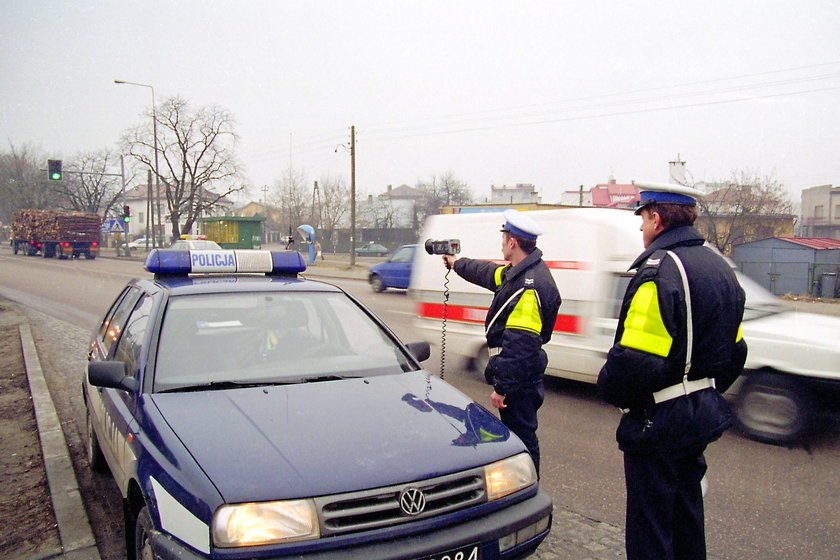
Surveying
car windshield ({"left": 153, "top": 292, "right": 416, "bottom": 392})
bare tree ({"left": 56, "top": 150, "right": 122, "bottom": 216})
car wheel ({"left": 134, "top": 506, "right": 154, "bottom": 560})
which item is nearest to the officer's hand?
car windshield ({"left": 153, "top": 292, "right": 416, "bottom": 392})

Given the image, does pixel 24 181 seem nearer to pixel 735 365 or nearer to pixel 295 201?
pixel 295 201

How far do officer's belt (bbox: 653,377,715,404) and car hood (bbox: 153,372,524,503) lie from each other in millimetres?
703

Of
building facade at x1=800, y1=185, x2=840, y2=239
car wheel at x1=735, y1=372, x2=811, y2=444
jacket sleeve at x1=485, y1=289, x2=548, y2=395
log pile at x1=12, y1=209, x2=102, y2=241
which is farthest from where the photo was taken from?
building facade at x1=800, y1=185, x2=840, y2=239

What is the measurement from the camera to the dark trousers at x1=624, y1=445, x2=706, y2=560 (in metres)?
2.42

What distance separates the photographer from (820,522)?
3.81 metres

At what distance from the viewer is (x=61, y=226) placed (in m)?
42.2

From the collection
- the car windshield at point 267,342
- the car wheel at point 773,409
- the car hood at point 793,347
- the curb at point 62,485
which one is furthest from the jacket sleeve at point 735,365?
the curb at point 62,485

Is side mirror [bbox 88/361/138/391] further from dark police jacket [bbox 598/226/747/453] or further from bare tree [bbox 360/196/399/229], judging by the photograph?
bare tree [bbox 360/196/399/229]

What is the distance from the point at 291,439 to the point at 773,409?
14.8 ft

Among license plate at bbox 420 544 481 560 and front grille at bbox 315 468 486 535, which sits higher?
front grille at bbox 315 468 486 535

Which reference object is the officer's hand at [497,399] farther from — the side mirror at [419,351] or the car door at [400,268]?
the car door at [400,268]

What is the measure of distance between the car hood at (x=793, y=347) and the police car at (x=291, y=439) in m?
3.21

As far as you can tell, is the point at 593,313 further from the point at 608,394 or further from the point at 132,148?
the point at 132,148

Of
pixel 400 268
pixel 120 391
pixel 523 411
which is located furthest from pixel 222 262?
pixel 400 268
